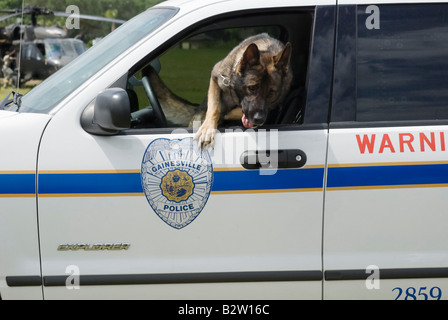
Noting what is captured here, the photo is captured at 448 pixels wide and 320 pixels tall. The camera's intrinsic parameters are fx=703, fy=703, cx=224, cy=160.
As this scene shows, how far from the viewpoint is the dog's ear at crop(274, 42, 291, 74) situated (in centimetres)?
332

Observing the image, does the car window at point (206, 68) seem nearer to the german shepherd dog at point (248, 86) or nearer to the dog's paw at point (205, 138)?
the german shepherd dog at point (248, 86)

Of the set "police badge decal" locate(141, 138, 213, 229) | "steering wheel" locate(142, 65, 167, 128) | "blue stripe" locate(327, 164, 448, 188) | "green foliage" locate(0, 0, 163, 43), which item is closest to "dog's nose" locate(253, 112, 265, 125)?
"police badge decal" locate(141, 138, 213, 229)

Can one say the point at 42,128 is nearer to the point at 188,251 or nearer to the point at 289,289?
the point at 188,251

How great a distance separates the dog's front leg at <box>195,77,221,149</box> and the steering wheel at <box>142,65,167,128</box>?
10.7 inches

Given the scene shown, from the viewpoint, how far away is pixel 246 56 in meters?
3.37

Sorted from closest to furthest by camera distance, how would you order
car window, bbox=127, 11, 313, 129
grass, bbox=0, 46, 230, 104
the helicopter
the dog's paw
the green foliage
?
the dog's paw → car window, bbox=127, 11, 313, 129 → grass, bbox=0, 46, 230, 104 → the helicopter → the green foliage

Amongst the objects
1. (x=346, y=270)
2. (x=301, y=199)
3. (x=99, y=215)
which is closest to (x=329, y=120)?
(x=301, y=199)

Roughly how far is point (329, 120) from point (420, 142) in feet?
1.37

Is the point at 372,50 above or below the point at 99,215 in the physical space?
above

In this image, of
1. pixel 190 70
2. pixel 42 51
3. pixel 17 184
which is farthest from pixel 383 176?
pixel 42 51

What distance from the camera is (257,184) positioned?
10.3 feet

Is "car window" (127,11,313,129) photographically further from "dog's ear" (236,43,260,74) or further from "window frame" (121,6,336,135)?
"dog's ear" (236,43,260,74)

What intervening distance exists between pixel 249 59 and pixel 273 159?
55 centimetres

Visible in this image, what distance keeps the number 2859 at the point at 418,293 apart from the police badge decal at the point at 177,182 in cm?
100
